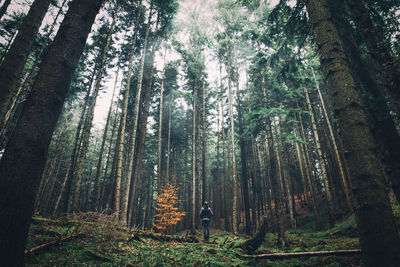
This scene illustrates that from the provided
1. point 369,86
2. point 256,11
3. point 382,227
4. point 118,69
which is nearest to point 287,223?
point 369,86

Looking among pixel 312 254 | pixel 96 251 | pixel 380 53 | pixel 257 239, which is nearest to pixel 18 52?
pixel 96 251

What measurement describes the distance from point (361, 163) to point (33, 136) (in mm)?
3286

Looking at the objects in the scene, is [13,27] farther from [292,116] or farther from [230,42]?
[292,116]

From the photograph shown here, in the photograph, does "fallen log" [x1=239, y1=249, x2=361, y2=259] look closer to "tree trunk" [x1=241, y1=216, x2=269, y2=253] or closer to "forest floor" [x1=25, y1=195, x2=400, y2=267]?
"forest floor" [x1=25, y1=195, x2=400, y2=267]

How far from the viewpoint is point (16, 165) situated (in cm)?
163

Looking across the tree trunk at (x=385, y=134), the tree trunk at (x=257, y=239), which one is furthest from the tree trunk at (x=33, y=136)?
the tree trunk at (x=257, y=239)

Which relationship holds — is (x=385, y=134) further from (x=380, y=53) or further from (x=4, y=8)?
(x=4, y=8)

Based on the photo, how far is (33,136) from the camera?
1.76 meters

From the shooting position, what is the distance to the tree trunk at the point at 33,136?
1496 millimetres

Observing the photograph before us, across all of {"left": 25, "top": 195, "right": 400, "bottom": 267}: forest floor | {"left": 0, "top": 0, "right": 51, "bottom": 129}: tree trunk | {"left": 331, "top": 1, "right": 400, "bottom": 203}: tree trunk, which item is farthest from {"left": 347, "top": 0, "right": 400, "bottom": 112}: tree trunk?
{"left": 0, "top": 0, "right": 51, "bottom": 129}: tree trunk

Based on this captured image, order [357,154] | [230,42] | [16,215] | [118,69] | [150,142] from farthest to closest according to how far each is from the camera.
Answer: [150,142]
[118,69]
[230,42]
[357,154]
[16,215]

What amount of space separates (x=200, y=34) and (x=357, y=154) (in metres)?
20.8

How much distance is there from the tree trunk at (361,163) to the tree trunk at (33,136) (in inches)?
119

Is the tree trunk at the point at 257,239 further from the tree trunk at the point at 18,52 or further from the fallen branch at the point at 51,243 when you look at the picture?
the tree trunk at the point at 18,52
